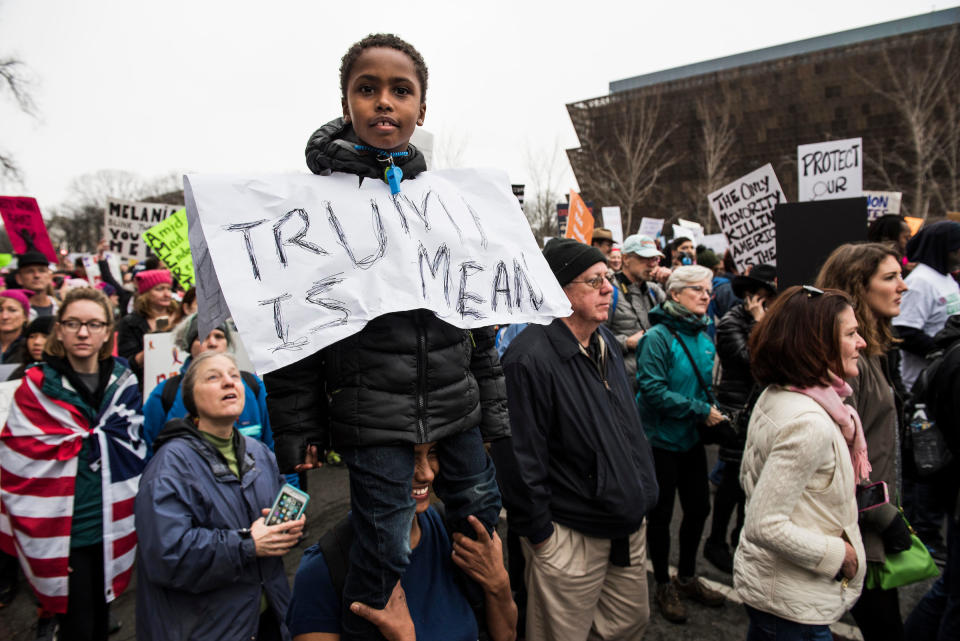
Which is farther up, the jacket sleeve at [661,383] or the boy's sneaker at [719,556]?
the jacket sleeve at [661,383]

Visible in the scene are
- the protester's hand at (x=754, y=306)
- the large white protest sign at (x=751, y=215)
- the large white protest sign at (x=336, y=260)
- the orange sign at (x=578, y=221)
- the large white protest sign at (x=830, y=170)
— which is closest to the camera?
the large white protest sign at (x=336, y=260)

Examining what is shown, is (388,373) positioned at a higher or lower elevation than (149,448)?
higher

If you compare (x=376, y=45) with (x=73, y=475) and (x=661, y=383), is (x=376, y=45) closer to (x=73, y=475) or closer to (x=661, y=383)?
(x=661, y=383)

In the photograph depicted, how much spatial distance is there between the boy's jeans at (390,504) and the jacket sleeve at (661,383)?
222 cm

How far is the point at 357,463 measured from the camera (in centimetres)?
126

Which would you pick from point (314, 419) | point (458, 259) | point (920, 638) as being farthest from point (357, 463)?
point (920, 638)

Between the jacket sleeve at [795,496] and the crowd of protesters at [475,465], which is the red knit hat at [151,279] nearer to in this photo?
the crowd of protesters at [475,465]

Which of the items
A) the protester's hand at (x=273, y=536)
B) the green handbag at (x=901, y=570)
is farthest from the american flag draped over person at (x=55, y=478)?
the green handbag at (x=901, y=570)

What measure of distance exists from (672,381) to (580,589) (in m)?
1.60

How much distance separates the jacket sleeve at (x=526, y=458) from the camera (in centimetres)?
236

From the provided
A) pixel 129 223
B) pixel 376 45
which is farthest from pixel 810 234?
pixel 129 223

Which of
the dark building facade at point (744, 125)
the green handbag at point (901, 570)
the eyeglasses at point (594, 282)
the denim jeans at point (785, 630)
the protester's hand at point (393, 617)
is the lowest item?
the denim jeans at point (785, 630)

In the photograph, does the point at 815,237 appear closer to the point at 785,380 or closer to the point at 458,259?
the point at 785,380

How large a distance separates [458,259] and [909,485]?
491 centimetres
